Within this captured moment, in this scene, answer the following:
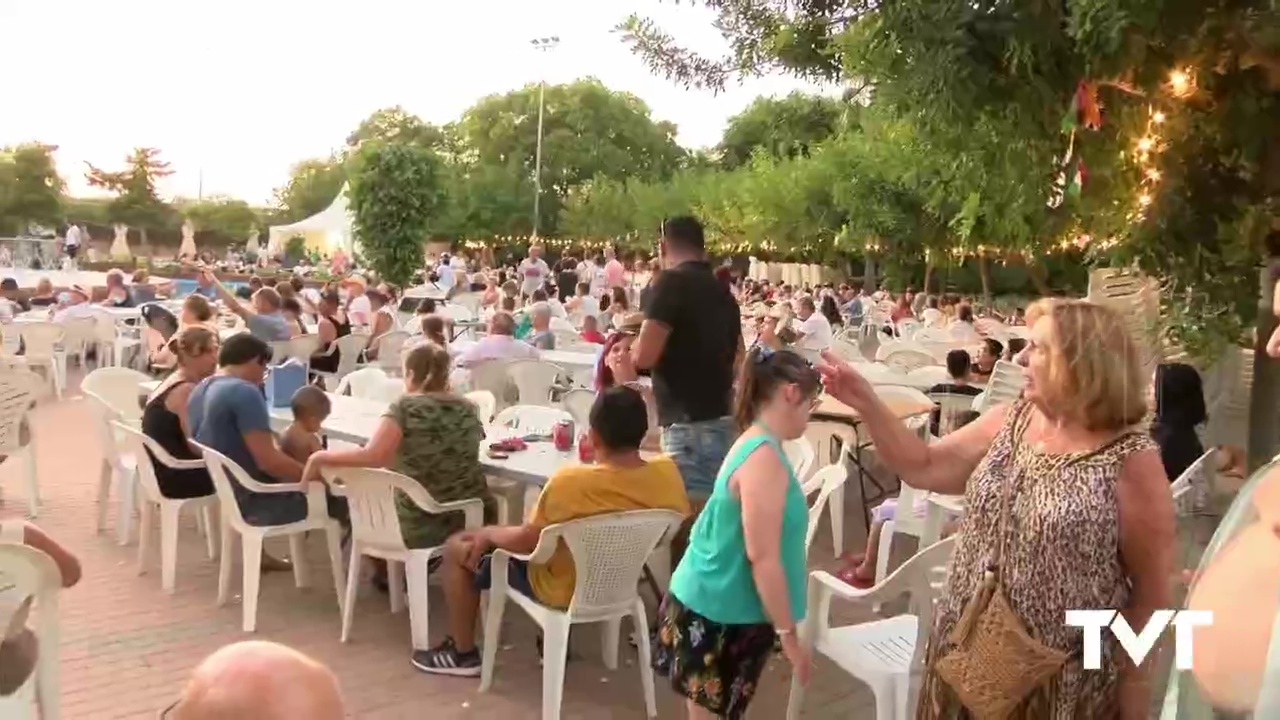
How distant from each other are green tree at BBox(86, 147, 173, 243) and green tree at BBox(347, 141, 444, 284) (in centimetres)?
3144

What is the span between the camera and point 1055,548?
2158 millimetres

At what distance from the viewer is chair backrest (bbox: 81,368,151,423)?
6.55 m

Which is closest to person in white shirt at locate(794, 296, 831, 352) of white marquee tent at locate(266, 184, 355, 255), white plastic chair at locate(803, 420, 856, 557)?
white plastic chair at locate(803, 420, 856, 557)

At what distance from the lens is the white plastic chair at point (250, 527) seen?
189 inches

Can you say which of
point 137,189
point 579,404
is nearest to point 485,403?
point 579,404

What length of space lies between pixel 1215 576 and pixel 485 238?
43.6 m

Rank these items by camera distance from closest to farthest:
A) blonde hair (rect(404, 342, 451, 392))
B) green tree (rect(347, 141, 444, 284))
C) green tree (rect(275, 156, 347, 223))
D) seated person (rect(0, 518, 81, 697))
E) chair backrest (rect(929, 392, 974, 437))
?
seated person (rect(0, 518, 81, 697)), blonde hair (rect(404, 342, 451, 392)), chair backrest (rect(929, 392, 974, 437)), green tree (rect(347, 141, 444, 284)), green tree (rect(275, 156, 347, 223))

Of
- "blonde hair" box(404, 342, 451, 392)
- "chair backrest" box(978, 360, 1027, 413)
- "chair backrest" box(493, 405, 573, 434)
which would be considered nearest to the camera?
"blonde hair" box(404, 342, 451, 392)

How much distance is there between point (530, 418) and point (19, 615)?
3346 millimetres

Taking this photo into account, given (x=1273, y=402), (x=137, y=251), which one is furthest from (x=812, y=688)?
(x=137, y=251)

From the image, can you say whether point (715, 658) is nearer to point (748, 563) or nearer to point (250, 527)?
point (748, 563)

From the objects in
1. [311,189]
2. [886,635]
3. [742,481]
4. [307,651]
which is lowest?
[307,651]

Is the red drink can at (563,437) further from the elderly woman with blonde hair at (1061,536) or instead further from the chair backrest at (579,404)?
the elderly woman with blonde hair at (1061,536)

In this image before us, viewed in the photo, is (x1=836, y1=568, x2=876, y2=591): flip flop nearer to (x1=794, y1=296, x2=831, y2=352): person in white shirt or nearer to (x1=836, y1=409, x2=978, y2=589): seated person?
(x1=836, y1=409, x2=978, y2=589): seated person
